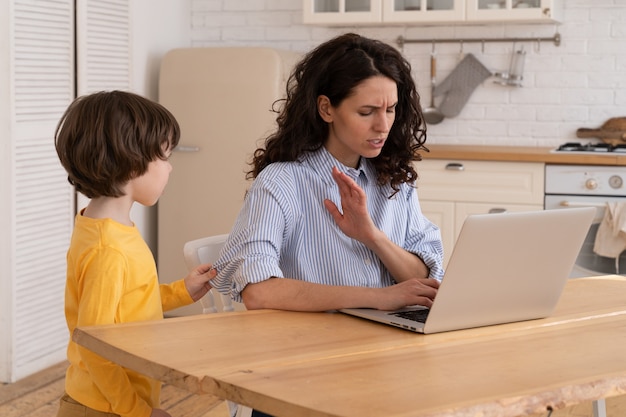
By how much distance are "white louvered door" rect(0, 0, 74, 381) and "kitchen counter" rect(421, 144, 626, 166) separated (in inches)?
65.3

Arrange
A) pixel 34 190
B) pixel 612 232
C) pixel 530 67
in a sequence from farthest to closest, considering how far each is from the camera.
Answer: pixel 530 67, pixel 612 232, pixel 34 190

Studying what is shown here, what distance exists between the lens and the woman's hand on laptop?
A: 69.5 inches

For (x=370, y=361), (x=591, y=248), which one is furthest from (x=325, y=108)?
(x=591, y=248)

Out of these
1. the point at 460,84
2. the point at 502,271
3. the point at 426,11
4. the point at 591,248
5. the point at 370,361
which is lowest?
the point at 591,248

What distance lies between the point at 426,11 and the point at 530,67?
25.1 inches

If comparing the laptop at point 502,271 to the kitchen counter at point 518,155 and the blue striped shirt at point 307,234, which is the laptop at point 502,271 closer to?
the blue striped shirt at point 307,234

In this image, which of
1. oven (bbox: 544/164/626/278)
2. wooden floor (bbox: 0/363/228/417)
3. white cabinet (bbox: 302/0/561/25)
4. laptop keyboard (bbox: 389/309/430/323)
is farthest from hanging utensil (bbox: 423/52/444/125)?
laptop keyboard (bbox: 389/309/430/323)

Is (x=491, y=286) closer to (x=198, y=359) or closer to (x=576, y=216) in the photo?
(x=576, y=216)

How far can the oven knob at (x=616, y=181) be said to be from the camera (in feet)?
13.0

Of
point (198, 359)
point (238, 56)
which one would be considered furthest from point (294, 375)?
point (238, 56)

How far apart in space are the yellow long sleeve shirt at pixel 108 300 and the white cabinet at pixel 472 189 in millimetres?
2624

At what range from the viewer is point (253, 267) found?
72.2 inches

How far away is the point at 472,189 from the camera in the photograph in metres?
4.23

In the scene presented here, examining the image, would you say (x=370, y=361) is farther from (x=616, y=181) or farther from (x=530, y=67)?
(x=530, y=67)
